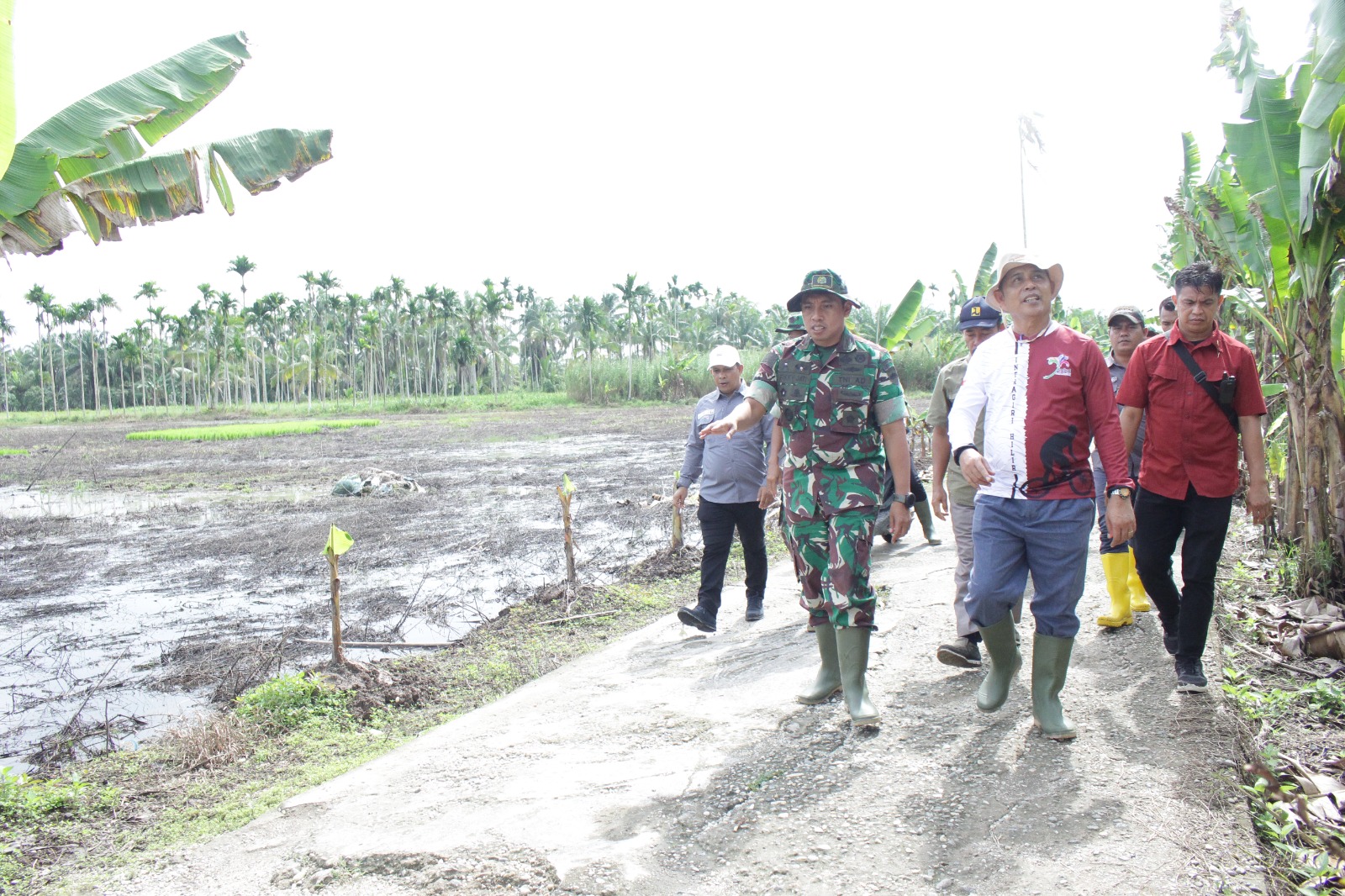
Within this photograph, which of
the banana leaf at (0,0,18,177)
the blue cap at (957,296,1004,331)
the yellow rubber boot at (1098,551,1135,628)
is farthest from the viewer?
the blue cap at (957,296,1004,331)

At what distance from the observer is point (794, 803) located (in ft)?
9.77

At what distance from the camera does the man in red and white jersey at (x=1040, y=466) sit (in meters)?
3.17

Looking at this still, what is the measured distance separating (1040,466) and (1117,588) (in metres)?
1.68

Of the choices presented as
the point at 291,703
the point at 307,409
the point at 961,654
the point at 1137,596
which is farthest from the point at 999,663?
the point at 307,409

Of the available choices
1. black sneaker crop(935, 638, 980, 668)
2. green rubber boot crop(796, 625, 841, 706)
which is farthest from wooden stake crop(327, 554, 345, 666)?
black sneaker crop(935, 638, 980, 668)

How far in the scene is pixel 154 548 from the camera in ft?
40.5

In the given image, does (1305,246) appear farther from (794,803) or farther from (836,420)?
(794,803)

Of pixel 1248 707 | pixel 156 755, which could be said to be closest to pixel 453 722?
pixel 156 755

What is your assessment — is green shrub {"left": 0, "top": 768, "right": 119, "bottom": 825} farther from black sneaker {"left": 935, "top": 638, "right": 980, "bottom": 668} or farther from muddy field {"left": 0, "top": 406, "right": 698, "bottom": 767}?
black sneaker {"left": 935, "top": 638, "right": 980, "bottom": 668}

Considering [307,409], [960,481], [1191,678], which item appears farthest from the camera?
[307,409]

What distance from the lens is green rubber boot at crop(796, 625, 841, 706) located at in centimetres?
383

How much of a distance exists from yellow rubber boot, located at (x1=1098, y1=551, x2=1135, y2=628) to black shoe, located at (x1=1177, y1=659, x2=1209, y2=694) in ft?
2.68

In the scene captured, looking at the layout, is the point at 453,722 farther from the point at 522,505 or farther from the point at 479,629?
the point at 522,505

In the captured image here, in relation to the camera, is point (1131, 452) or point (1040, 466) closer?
point (1040, 466)
